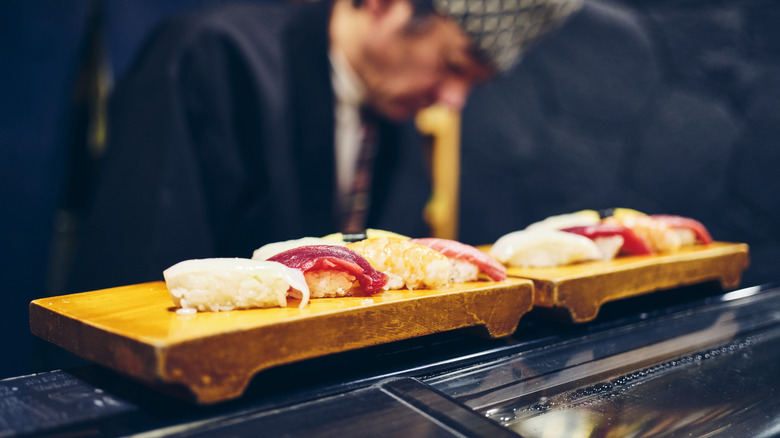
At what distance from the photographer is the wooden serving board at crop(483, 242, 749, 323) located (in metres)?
1.47

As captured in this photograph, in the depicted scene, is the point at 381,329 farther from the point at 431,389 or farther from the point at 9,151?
the point at 9,151

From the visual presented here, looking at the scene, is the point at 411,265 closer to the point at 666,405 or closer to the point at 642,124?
the point at 666,405

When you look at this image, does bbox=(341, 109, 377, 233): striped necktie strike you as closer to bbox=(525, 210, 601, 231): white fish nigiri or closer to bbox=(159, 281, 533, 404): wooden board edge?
bbox=(525, 210, 601, 231): white fish nigiri

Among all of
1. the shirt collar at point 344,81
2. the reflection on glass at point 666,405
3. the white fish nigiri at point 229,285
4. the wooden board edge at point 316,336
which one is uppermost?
the shirt collar at point 344,81

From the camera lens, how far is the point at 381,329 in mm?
1125

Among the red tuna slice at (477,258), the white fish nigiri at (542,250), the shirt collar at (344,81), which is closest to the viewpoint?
the red tuna slice at (477,258)

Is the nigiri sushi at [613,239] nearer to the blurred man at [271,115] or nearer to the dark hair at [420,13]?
the blurred man at [271,115]

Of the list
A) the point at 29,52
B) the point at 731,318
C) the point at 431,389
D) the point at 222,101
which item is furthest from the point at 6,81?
the point at 731,318

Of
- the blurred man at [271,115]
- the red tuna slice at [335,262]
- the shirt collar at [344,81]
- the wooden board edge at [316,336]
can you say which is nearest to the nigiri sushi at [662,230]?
the wooden board edge at [316,336]

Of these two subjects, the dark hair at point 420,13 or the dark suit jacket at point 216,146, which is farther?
the dark hair at point 420,13

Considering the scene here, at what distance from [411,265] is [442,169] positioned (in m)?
3.11

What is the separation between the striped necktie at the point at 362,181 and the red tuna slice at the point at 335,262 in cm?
220

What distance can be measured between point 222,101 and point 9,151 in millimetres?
1093

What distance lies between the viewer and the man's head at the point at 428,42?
2861 mm
